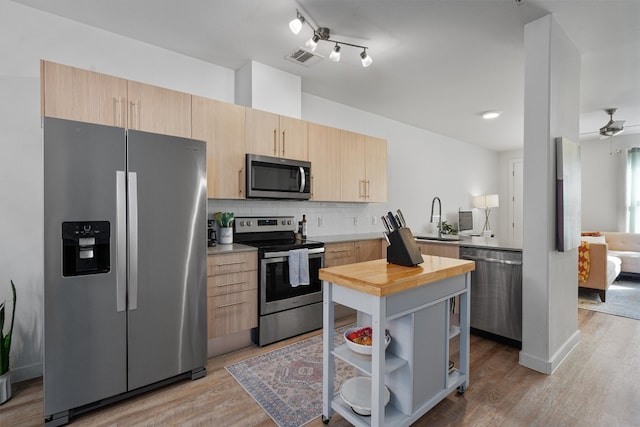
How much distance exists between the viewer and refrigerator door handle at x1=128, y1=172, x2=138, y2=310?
1962 mm

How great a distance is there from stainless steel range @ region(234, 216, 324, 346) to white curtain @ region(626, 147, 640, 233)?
6.44 metres

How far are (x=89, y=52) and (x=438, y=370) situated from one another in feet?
11.3

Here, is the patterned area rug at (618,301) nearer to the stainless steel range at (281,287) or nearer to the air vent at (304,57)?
the stainless steel range at (281,287)

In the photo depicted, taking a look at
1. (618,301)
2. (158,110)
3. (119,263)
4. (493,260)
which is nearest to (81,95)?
(158,110)

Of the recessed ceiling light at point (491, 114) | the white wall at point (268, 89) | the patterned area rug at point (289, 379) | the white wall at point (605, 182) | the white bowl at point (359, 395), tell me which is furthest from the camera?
the white wall at point (605, 182)

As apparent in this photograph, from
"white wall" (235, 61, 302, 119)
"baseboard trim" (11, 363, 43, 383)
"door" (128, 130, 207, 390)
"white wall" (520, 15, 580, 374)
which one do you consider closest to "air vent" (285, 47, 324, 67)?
"white wall" (235, 61, 302, 119)

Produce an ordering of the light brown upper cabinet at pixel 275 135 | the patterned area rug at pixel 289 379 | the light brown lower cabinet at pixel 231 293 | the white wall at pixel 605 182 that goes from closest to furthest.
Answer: the patterned area rug at pixel 289 379
the light brown lower cabinet at pixel 231 293
the light brown upper cabinet at pixel 275 135
the white wall at pixel 605 182

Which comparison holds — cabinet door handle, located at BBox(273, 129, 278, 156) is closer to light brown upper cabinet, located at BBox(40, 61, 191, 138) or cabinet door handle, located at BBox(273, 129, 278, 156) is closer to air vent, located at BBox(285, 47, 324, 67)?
air vent, located at BBox(285, 47, 324, 67)

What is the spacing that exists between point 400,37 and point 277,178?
5.49ft

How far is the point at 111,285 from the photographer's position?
1.90 metres

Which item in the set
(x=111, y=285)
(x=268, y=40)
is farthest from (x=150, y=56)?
(x=111, y=285)

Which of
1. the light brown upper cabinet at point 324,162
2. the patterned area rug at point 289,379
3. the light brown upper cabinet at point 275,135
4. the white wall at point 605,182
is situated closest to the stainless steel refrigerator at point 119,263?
the patterned area rug at point 289,379

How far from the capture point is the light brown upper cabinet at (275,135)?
3.00 m

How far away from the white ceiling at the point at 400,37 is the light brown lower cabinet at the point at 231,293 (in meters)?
1.88
